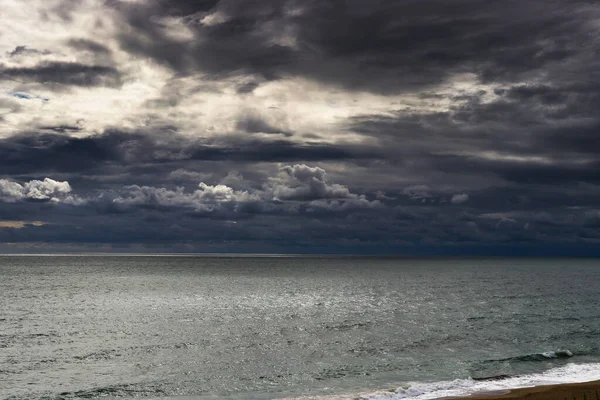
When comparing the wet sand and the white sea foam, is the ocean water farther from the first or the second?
the wet sand

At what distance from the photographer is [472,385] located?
33.1 m

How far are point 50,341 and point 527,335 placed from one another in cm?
4740

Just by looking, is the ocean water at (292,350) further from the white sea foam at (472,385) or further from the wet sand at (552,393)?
the wet sand at (552,393)

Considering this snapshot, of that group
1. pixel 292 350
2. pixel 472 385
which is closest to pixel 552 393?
pixel 472 385

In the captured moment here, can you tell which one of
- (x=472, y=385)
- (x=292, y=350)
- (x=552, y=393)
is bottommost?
(x=292, y=350)

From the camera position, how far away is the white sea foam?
30391mm

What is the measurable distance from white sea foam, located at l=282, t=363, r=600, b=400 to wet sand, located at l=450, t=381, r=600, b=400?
48.8 inches

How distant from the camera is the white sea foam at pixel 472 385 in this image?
3039cm

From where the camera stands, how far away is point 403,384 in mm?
33781

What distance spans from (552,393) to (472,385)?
5184 mm

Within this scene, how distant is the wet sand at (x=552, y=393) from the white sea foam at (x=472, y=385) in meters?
1.24

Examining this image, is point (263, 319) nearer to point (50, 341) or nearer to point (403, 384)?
point (50, 341)

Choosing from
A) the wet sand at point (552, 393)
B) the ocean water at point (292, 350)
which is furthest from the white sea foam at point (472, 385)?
the wet sand at point (552, 393)

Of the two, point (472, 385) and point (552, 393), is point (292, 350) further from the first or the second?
point (552, 393)
